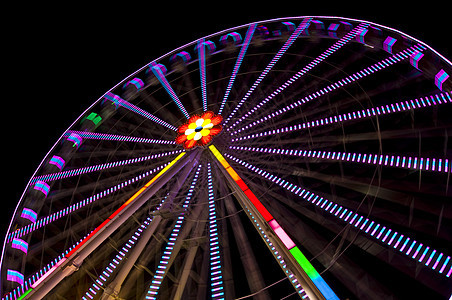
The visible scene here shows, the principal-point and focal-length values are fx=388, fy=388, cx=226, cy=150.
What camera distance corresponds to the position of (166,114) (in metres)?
4.69

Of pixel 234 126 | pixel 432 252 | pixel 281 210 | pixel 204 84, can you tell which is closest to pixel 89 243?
pixel 281 210

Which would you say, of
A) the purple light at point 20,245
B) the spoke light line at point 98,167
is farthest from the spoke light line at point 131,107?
the purple light at point 20,245

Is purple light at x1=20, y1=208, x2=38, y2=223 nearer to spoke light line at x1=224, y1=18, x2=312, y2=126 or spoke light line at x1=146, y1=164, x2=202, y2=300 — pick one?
spoke light line at x1=146, y1=164, x2=202, y2=300

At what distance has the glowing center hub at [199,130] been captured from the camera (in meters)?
3.68

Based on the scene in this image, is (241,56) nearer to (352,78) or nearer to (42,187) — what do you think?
(352,78)

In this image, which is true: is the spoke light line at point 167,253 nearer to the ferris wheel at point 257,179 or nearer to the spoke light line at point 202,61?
the ferris wheel at point 257,179

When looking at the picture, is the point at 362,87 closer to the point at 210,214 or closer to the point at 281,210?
the point at 281,210

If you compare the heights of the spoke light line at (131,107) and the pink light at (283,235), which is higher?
the spoke light line at (131,107)

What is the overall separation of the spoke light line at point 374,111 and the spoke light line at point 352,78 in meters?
0.22

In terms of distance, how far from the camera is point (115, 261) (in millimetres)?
3355

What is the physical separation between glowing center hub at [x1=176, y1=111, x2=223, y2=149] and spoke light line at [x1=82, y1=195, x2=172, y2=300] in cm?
63

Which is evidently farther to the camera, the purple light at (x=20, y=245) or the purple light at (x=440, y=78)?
the purple light at (x=20, y=245)

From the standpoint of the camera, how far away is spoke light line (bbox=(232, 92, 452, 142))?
2.94 metres

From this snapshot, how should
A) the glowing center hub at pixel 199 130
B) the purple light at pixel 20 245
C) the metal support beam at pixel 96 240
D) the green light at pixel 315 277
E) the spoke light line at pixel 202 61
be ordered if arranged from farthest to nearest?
the spoke light line at pixel 202 61 → the glowing center hub at pixel 199 130 → the purple light at pixel 20 245 → the metal support beam at pixel 96 240 → the green light at pixel 315 277
